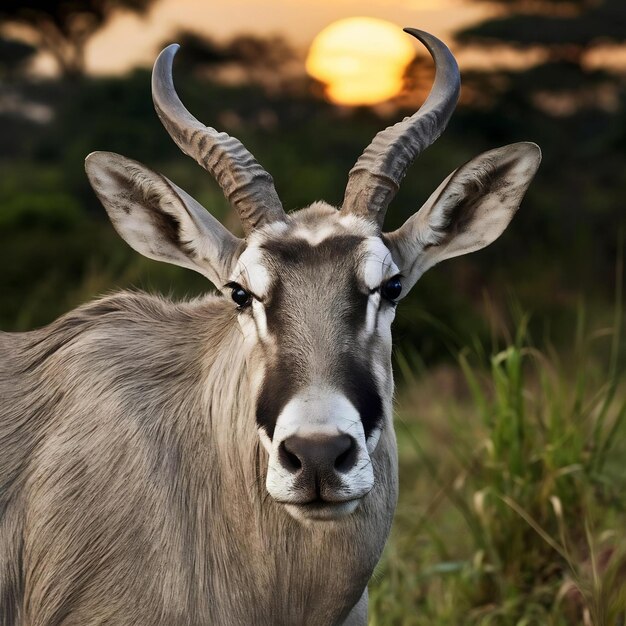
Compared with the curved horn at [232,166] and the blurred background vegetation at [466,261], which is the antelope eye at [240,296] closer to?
the curved horn at [232,166]

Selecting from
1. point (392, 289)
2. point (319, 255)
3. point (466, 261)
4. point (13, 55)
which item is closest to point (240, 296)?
point (319, 255)

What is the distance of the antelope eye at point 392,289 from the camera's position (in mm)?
4883

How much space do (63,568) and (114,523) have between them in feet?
0.94

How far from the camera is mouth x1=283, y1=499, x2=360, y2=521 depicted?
4359mm

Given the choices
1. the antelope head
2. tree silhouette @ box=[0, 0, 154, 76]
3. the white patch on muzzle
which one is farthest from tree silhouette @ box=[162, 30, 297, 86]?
the white patch on muzzle

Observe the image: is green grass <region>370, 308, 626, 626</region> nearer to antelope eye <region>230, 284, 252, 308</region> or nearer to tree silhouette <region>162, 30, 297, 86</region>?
antelope eye <region>230, 284, 252, 308</region>

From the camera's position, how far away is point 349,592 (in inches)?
199

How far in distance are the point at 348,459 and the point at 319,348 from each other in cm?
48

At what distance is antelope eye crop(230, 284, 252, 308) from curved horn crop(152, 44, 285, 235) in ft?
0.96

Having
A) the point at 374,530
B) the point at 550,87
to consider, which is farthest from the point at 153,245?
the point at 550,87

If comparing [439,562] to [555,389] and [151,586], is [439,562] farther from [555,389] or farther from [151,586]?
[151,586]

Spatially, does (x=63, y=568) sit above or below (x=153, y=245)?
below

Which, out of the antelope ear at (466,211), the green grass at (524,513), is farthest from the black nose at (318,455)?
the green grass at (524,513)

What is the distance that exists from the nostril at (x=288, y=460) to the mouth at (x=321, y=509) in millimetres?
145
